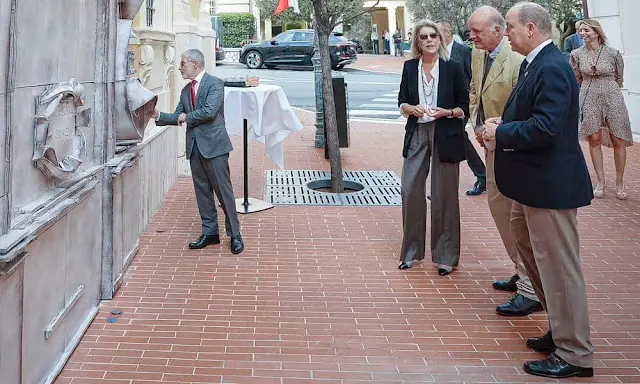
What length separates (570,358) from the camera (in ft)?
13.8

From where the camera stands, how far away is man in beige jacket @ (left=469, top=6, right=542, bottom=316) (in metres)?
5.20

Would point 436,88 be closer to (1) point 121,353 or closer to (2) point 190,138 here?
(2) point 190,138

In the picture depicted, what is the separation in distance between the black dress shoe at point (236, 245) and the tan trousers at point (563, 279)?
3010 millimetres

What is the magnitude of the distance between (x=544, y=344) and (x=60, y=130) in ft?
10.1

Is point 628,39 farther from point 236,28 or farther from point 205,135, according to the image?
Result: point 236,28

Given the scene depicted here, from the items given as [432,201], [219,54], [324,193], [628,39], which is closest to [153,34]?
[324,193]

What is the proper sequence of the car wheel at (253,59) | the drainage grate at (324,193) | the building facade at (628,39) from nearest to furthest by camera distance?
the drainage grate at (324,193) → the building facade at (628,39) → the car wheel at (253,59)

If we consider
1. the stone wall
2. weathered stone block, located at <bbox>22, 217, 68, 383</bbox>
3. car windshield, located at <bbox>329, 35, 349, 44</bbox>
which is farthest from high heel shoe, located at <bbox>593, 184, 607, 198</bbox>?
car windshield, located at <bbox>329, 35, 349, 44</bbox>

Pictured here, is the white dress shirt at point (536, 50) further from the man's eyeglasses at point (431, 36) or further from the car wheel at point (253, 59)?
the car wheel at point (253, 59)

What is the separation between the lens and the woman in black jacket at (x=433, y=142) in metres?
5.89

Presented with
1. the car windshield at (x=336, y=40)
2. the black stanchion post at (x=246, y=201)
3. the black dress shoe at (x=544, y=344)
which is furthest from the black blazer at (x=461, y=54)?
the car windshield at (x=336, y=40)

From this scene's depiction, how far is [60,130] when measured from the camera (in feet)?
13.4

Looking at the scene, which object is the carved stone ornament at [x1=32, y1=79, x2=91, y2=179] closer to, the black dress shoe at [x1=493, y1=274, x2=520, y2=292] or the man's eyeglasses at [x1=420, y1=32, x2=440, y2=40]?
the man's eyeglasses at [x1=420, y1=32, x2=440, y2=40]

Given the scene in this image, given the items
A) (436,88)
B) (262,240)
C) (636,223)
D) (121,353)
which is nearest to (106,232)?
(121,353)
